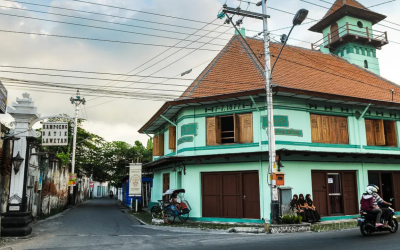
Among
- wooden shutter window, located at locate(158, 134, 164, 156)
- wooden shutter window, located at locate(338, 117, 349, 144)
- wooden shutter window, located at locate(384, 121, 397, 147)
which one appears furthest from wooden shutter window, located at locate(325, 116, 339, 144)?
wooden shutter window, located at locate(158, 134, 164, 156)

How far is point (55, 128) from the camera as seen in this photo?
13.7 meters

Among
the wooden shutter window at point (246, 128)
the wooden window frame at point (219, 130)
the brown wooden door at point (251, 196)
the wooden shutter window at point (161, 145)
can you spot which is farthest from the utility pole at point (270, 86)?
the wooden shutter window at point (161, 145)

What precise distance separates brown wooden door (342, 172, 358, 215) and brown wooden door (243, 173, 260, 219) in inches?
189

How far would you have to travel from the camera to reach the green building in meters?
15.1

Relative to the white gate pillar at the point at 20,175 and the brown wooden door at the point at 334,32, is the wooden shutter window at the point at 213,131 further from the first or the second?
the brown wooden door at the point at 334,32

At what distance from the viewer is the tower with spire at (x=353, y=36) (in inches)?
986

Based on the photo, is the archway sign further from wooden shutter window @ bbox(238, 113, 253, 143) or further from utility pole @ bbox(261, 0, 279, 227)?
utility pole @ bbox(261, 0, 279, 227)

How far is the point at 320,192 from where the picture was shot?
15.7 meters

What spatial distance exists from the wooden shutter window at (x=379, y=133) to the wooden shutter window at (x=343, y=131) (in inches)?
82.9

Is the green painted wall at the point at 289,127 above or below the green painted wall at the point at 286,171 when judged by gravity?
above

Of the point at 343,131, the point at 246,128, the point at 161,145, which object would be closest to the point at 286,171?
the point at 246,128

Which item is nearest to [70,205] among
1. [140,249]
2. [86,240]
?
[86,240]

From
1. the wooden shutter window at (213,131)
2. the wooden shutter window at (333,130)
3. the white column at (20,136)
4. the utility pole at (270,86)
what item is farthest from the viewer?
the wooden shutter window at (333,130)

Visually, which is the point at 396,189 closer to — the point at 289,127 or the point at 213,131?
the point at 289,127
